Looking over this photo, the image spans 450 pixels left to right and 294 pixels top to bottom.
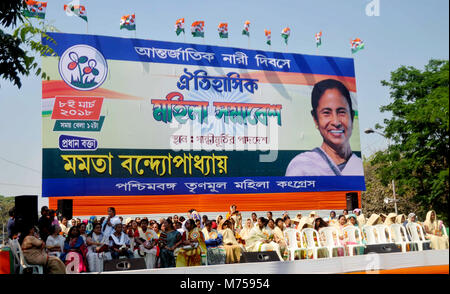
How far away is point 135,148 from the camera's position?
15.2 meters

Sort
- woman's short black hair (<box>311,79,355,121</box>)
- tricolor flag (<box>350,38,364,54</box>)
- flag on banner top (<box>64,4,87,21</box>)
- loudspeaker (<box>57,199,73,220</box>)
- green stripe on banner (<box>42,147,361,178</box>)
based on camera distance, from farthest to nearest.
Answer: tricolor flag (<box>350,38,364,54</box>)
woman's short black hair (<box>311,79,355,121</box>)
flag on banner top (<box>64,4,87,21</box>)
green stripe on banner (<box>42,147,361,178</box>)
loudspeaker (<box>57,199,73,220</box>)

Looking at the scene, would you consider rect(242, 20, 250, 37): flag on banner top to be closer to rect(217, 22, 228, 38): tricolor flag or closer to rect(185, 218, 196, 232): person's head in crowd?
rect(217, 22, 228, 38): tricolor flag

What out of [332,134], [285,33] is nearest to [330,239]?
[332,134]

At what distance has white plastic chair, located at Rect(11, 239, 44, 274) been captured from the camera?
6.02m

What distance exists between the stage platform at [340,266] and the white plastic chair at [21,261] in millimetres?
921

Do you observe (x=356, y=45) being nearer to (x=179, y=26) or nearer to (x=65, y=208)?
(x=179, y=26)

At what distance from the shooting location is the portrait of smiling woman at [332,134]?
17.3 m

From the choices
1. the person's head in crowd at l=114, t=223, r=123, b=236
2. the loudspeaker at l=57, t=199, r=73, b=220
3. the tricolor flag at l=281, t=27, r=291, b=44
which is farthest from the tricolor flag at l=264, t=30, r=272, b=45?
the person's head in crowd at l=114, t=223, r=123, b=236

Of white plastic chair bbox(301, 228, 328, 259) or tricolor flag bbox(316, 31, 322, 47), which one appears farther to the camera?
tricolor flag bbox(316, 31, 322, 47)

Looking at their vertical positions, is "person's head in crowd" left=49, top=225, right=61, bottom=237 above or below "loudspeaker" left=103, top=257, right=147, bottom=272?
above

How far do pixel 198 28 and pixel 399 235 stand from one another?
10433 mm

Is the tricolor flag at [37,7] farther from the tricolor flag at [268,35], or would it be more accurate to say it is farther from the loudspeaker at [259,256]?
the loudspeaker at [259,256]

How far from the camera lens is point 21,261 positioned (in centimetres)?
610

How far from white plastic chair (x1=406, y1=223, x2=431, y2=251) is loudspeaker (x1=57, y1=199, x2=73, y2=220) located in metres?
8.91
